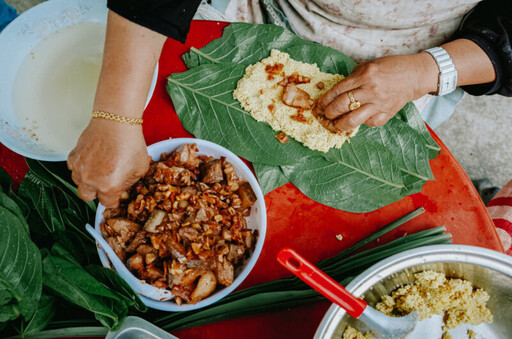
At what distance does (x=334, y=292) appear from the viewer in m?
0.80

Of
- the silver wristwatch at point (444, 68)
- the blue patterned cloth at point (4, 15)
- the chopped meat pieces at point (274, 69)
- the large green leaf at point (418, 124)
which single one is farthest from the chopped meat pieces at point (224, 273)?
the blue patterned cloth at point (4, 15)

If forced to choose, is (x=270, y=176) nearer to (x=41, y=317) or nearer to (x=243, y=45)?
(x=243, y=45)

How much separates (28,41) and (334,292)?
111 centimetres

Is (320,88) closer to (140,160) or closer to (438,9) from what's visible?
(438,9)

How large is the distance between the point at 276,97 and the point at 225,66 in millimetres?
200

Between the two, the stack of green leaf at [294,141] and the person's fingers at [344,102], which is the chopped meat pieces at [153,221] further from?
the person's fingers at [344,102]

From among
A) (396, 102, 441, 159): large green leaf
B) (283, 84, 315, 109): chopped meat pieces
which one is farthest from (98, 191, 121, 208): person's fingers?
(396, 102, 441, 159): large green leaf

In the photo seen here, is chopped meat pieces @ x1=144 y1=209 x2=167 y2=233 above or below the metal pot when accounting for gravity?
above

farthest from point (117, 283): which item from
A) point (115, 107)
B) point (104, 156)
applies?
point (115, 107)

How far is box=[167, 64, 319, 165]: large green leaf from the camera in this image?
3.88 feet

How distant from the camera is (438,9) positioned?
3.75 feet

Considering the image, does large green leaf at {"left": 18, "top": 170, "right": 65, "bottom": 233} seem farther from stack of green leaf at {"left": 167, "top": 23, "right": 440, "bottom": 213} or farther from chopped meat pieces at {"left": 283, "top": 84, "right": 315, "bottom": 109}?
chopped meat pieces at {"left": 283, "top": 84, "right": 315, "bottom": 109}

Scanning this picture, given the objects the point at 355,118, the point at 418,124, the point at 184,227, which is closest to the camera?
the point at 184,227

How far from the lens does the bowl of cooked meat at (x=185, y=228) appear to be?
0.96 metres
